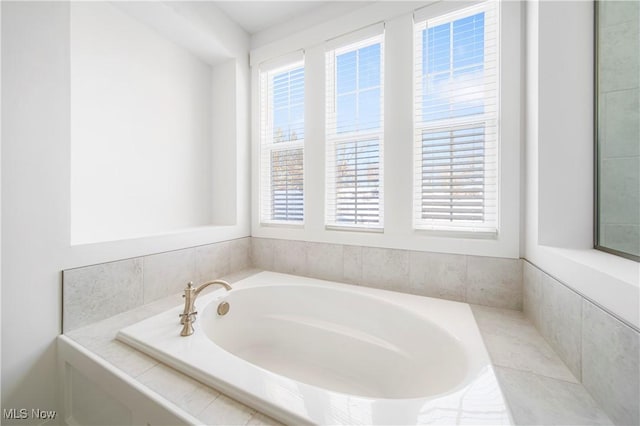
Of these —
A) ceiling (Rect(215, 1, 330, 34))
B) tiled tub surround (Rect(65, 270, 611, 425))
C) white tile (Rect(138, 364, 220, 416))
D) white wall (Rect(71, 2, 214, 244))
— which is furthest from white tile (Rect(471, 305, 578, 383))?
ceiling (Rect(215, 1, 330, 34))

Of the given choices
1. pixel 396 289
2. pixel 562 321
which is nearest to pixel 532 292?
pixel 562 321

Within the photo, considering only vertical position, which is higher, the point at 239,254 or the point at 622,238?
the point at 622,238

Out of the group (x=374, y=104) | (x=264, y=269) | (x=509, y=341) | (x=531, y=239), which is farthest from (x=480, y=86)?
(x=264, y=269)

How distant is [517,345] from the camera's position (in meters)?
1.04

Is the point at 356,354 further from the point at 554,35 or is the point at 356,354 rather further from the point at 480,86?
the point at 554,35

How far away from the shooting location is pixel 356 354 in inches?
58.3

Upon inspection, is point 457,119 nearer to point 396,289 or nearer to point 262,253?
point 396,289

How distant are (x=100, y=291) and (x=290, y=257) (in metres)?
1.21

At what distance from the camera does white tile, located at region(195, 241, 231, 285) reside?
6.02ft

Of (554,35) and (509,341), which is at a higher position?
(554,35)

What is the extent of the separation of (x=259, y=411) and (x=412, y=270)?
1.22 m

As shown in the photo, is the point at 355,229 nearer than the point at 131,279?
No

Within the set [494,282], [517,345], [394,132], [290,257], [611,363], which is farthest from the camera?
[290,257]

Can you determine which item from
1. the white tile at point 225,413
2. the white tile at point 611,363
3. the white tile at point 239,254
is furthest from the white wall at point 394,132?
the white tile at point 225,413
